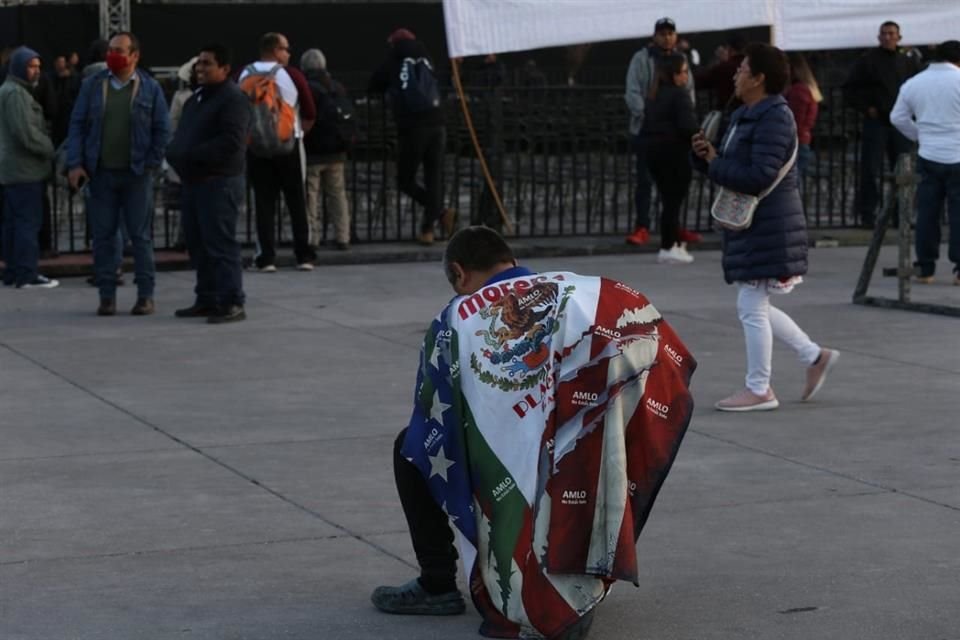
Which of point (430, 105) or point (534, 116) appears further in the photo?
point (534, 116)

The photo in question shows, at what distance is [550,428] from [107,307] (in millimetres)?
7460

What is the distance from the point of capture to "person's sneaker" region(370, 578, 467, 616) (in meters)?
5.41

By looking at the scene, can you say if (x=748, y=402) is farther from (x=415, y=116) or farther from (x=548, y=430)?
(x=415, y=116)

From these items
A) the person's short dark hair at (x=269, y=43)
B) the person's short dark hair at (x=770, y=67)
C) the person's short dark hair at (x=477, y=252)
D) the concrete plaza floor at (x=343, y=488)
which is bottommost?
the concrete plaza floor at (x=343, y=488)

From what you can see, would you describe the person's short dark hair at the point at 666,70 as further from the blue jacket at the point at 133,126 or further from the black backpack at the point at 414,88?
the blue jacket at the point at 133,126

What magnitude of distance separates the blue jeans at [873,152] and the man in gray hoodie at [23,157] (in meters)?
7.39

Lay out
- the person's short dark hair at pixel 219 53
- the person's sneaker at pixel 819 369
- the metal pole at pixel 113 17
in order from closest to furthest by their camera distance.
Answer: the person's sneaker at pixel 819 369, the person's short dark hair at pixel 219 53, the metal pole at pixel 113 17

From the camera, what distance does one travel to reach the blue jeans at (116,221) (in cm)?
1170

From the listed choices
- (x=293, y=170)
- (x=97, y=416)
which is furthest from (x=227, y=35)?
(x=97, y=416)

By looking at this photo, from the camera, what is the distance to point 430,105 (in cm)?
1501

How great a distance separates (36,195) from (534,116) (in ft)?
17.4

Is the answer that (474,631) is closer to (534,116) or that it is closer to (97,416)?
(97,416)

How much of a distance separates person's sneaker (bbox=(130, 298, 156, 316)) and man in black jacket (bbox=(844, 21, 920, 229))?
662cm

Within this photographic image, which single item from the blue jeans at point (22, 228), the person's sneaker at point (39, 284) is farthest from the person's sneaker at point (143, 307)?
the person's sneaker at point (39, 284)
